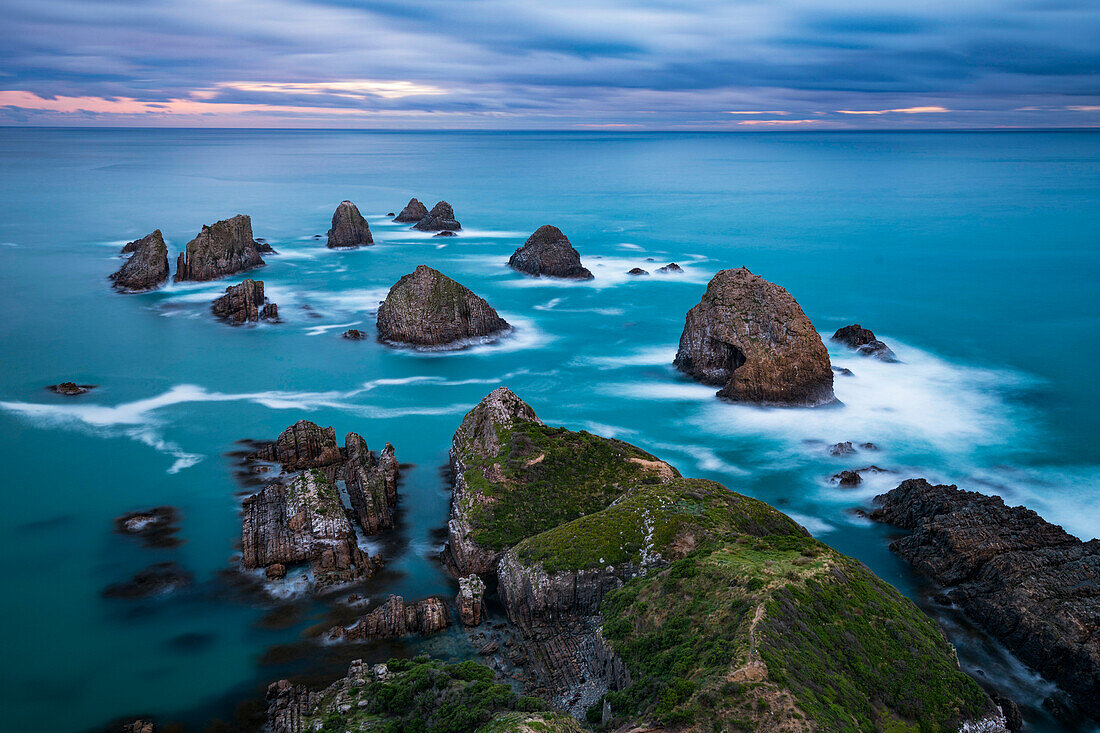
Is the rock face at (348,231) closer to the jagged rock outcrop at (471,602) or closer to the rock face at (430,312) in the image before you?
the rock face at (430,312)

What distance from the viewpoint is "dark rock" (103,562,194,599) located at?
27016 mm

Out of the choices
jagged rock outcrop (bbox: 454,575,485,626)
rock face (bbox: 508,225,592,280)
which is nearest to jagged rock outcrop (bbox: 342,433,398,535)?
jagged rock outcrop (bbox: 454,575,485,626)

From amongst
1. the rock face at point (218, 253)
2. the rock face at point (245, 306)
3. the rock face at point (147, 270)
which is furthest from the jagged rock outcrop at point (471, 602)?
the rock face at point (218, 253)

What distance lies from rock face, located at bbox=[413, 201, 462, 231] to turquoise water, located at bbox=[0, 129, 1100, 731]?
2.65 meters

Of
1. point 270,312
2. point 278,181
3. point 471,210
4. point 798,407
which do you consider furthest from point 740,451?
point 278,181

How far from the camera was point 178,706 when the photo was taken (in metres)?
22.1

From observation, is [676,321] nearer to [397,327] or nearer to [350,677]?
[397,327]

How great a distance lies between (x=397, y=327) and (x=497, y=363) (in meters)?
7.76

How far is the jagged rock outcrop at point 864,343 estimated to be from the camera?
54.8m

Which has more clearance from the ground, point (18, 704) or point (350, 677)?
point (350, 677)

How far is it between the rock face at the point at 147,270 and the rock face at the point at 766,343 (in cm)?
5339

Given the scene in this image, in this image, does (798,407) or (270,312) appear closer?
(798,407)

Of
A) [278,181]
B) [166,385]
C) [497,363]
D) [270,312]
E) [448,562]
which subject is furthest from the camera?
[278,181]

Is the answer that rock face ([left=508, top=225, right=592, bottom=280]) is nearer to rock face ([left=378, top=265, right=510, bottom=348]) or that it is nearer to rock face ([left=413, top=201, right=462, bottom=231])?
rock face ([left=378, top=265, right=510, bottom=348])
